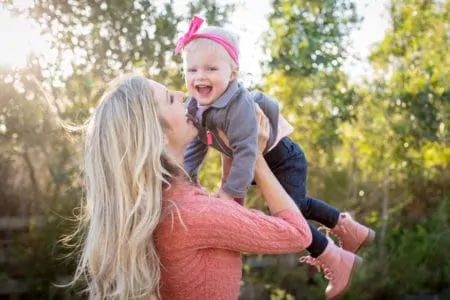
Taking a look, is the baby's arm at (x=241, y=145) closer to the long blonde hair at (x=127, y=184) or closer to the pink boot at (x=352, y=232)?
the long blonde hair at (x=127, y=184)

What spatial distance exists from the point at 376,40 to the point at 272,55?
5.06ft

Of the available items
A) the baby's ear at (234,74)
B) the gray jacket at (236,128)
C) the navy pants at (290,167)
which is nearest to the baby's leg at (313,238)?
the navy pants at (290,167)

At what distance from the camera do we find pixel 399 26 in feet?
22.8

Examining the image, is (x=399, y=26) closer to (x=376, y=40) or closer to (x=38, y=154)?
(x=376, y=40)

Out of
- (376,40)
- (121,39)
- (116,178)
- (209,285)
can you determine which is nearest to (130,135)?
(116,178)

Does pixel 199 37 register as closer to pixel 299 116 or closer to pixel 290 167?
pixel 290 167

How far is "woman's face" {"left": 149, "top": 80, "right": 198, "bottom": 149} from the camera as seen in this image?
2.15 m

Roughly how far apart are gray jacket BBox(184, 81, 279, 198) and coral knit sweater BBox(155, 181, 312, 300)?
0.63 feet

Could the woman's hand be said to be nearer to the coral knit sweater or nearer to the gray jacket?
the gray jacket

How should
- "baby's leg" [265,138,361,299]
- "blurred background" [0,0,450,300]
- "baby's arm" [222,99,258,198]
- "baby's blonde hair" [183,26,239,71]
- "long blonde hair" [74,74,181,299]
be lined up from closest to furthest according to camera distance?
1. "long blonde hair" [74,74,181,299]
2. "baby's arm" [222,99,258,198]
3. "baby's blonde hair" [183,26,239,71]
4. "baby's leg" [265,138,361,299]
5. "blurred background" [0,0,450,300]

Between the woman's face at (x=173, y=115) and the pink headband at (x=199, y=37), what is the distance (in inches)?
12.2

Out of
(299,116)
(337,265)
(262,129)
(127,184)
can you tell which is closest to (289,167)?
(262,129)

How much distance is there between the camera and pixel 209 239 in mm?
2094

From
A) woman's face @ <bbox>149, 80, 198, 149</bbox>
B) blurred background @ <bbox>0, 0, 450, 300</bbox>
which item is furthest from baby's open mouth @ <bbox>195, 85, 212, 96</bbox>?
blurred background @ <bbox>0, 0, 450, 300</bbox>
